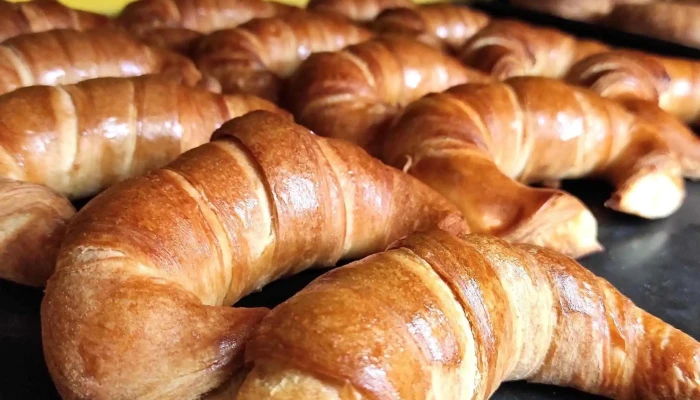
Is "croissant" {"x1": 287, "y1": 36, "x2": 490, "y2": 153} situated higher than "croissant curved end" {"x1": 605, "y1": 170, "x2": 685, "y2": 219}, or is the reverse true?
"croissant" {"x1": 287, "y1": 36, "x2": 490, "y2": 153}

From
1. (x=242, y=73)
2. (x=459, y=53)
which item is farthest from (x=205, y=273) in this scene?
(x=459, y=53)

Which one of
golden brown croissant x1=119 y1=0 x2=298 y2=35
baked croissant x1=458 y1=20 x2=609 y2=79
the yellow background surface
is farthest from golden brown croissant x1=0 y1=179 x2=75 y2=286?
baked croissant x1=458 y1=20 x2=609 y2=79

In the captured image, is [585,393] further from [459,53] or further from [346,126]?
[459,53]

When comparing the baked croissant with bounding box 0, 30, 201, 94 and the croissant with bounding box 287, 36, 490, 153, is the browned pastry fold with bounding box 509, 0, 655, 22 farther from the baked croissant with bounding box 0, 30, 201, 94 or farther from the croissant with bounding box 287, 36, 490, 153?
the baked croissant with bounding box 0, 30, 201, 94

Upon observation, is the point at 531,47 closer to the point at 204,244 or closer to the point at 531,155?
the point at 531,155

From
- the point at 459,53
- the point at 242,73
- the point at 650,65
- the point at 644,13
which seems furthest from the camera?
the point at 644,13

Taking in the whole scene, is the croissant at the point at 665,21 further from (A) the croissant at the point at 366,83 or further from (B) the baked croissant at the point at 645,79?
(A) the croissant at the point at 366,83
